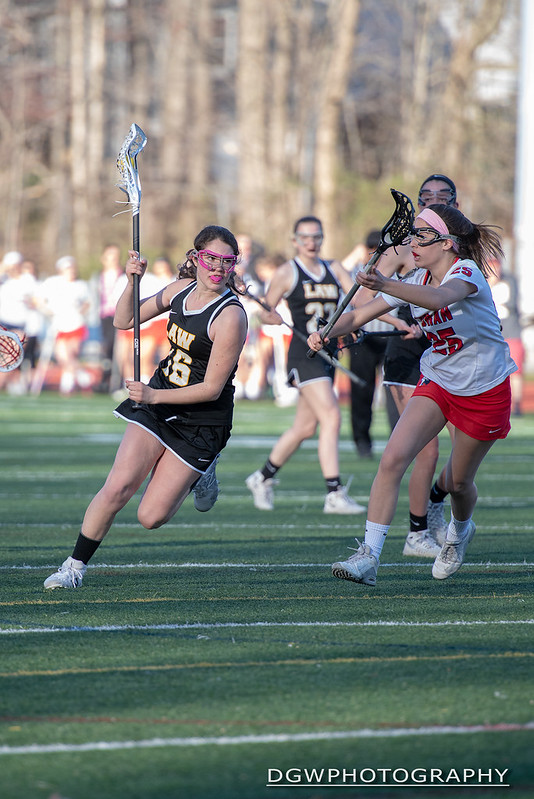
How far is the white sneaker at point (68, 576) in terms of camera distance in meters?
6.59

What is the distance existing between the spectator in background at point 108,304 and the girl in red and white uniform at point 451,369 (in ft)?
47.2

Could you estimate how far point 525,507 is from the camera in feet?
33.7

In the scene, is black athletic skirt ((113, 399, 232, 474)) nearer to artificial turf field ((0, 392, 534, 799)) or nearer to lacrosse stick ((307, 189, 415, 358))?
artificial turf field ((0, 392, 534, 799))

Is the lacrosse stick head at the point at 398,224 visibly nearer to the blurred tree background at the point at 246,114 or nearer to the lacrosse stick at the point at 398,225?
the lacrosse stick at the point at 398,225

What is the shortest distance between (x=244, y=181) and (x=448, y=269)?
30.3 m

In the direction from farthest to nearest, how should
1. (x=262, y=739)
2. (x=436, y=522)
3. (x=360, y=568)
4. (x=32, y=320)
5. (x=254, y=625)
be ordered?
(x=32, y=320) < (x=436, y=522) < (x=360, y=568) < (x=254, y=625) < (x=262, y=739)

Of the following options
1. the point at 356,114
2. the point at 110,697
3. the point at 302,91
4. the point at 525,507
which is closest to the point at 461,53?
the point at 302,91

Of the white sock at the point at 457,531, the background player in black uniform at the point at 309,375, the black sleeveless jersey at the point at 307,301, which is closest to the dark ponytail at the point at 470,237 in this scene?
the white sock at the point at 457,531

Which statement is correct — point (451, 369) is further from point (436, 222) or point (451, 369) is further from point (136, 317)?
point (136, 317)

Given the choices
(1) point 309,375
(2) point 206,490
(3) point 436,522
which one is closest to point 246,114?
(1) point 309,375

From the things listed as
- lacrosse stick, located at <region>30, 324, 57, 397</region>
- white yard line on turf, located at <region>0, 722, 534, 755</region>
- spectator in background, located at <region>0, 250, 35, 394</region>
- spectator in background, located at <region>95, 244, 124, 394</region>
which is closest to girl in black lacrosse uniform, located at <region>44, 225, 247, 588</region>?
white yard line on turf, located at <region>0, 722, 534, 755</region>

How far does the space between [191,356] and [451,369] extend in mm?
1341

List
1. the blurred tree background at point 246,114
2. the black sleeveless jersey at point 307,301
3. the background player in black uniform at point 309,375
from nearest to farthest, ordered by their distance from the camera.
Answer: the background player in black uniform at point 309,375 < the black sleeveless jersey at point 307,301 < the blurred tree background at point 246,114

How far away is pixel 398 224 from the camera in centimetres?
615
